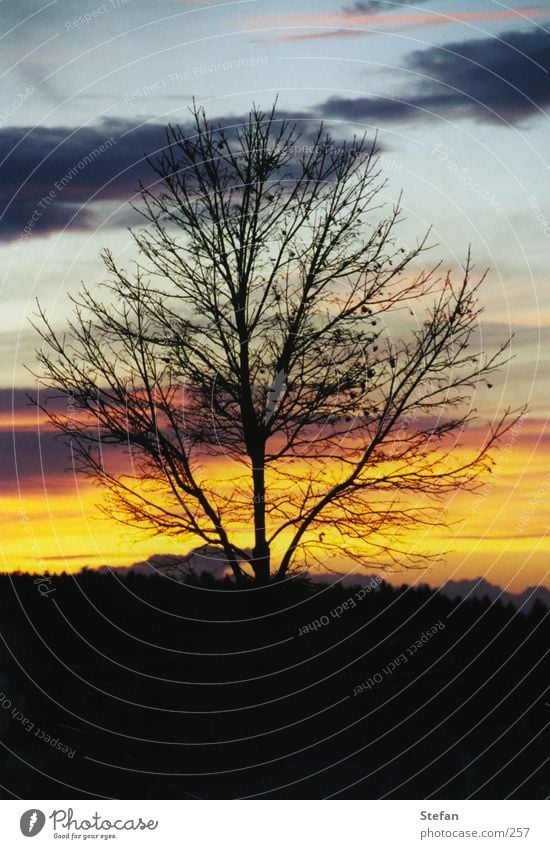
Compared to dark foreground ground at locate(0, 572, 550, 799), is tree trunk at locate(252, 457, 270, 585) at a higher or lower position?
higher

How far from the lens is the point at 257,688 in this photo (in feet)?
56.7

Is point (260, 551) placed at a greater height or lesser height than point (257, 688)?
greater

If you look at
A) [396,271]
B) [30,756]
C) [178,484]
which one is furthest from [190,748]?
[396,271]

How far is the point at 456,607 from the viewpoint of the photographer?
17469 millimetres

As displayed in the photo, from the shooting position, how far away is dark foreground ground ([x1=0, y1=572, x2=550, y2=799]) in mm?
16578

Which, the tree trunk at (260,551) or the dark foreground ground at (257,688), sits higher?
the tree trunk at (260,551)

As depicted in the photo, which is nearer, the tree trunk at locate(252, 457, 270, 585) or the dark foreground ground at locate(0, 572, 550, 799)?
the dark foreground ground at locate(0, 572, 550, 799)

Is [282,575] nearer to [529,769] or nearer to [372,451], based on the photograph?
[372,451]

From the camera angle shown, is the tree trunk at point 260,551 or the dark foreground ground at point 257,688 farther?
the tree trunk at point 260,551

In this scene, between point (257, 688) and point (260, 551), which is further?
point (260, 551)

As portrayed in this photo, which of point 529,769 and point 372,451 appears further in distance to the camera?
point 372,451

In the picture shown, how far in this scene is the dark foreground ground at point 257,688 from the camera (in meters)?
16.6

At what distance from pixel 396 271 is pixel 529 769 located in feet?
19.3
